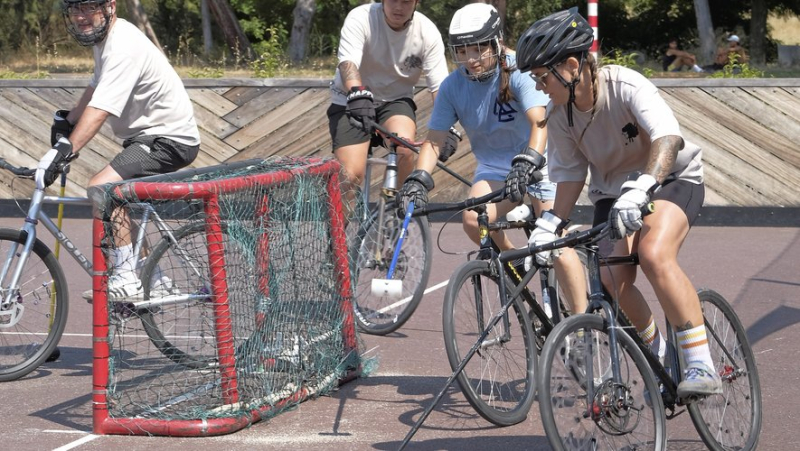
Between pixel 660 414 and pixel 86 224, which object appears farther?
A: pixel 86 224

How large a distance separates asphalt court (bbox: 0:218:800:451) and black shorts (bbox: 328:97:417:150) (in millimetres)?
1222

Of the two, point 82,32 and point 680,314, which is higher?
point 82,32

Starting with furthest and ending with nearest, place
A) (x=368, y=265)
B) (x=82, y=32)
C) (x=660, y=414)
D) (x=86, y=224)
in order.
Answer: (x=86, y=224) → (x=368, y=265) → (x=82, y=32) → (x=660, y=414)

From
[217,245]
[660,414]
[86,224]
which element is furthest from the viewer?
[86,224]

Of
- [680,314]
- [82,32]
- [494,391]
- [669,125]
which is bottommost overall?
[494,391]

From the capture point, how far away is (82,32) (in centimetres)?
665

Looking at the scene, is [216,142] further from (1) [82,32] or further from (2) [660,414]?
(2) [660,414]

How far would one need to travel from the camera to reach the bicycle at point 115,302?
573 cm

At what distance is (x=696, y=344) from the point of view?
484cm

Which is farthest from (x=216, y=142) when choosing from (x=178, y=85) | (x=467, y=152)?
(x=178, y=85)

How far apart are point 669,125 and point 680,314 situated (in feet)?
2.31

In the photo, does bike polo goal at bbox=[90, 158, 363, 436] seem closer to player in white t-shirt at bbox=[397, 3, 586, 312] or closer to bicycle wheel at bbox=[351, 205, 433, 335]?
player in white t-shirt at bbox=[397, 3, 586, 312]

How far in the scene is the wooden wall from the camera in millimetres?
12195

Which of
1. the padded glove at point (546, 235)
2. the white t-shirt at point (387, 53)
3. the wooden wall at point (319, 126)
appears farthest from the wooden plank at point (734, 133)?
the padded glove at point (546, 235)
